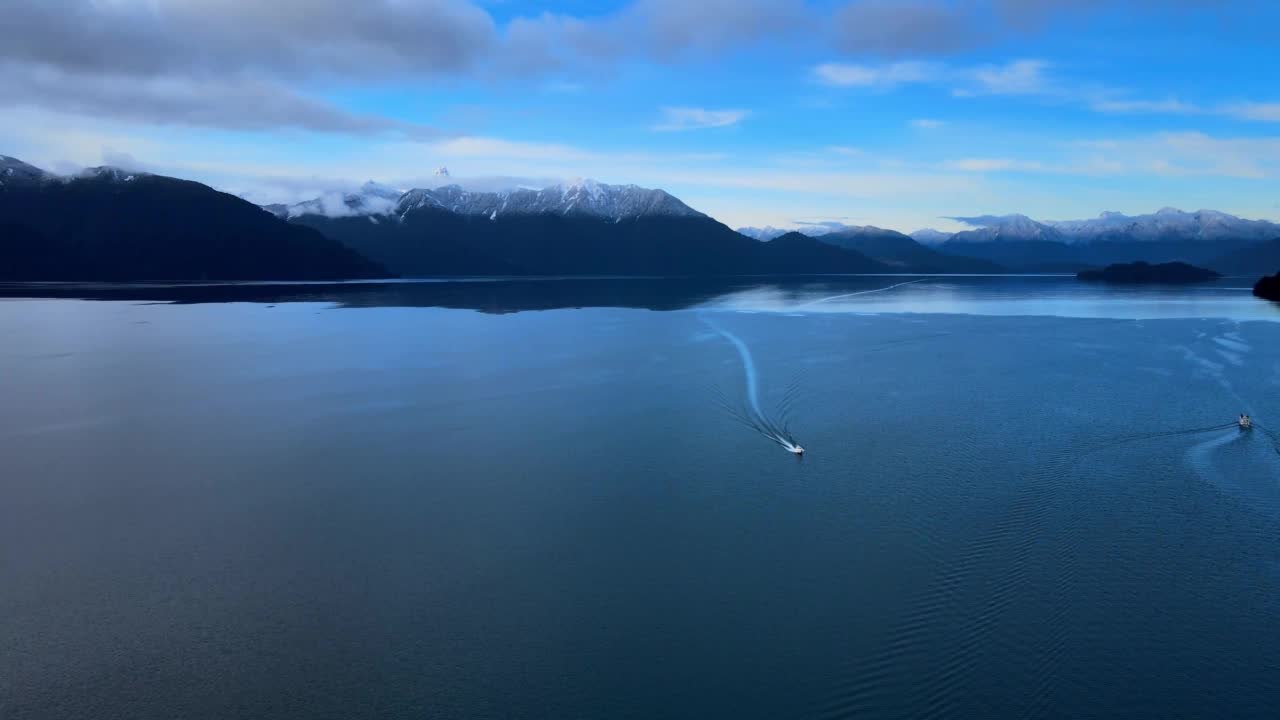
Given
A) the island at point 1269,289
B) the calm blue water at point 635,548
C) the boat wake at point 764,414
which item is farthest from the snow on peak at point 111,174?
the island at point 1269,289

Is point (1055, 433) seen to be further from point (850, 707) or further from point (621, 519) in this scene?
point (850, 707)

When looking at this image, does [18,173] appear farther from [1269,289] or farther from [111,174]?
[1269,289]

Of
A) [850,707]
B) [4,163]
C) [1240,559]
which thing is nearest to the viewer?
[850,707]

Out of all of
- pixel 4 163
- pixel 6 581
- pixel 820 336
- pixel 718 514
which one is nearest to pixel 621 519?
pixel 718 514

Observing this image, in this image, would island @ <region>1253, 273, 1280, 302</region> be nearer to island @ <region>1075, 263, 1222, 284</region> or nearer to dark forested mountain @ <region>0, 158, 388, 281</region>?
island @ <region>1075, 263, 1222, 284</region>

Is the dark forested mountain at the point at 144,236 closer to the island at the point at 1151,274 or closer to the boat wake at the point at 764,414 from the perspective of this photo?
the boat wake at the point at 764,414

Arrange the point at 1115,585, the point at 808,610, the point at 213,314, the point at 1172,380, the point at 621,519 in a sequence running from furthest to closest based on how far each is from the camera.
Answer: the point at 213,314, the point at 1172,380, the point at 621,519, the point at 1115,585, the point at 808,610

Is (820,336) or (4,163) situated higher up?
(4,163)

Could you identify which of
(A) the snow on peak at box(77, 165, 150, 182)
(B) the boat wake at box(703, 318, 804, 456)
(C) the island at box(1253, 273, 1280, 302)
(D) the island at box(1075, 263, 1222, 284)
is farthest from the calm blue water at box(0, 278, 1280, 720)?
(A) the snow on peak at box(77, 165, 150, 182)
